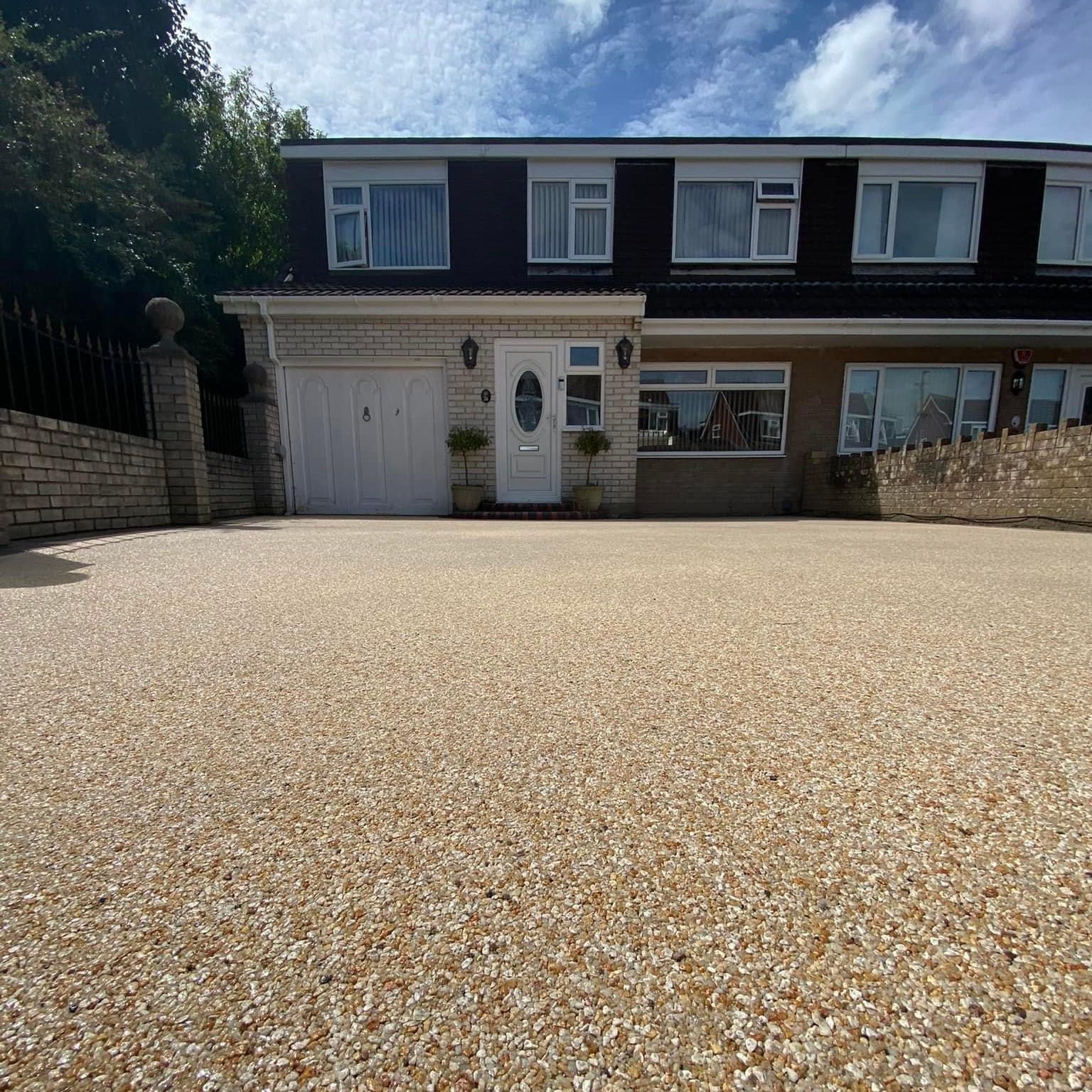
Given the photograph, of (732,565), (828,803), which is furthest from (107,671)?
(732,565)

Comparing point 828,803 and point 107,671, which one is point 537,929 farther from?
point 107,671

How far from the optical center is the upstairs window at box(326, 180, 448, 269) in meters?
8.17

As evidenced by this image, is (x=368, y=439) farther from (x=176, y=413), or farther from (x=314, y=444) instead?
(x=176, y=413)

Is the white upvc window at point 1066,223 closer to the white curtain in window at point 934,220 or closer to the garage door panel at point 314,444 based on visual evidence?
the white curtain in window at point 934,220

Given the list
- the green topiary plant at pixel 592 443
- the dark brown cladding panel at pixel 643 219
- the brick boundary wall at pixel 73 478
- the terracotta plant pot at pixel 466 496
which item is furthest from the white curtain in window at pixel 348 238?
the brick boundary wall at pixel 73 478

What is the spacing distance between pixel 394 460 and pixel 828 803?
7004 millimetres

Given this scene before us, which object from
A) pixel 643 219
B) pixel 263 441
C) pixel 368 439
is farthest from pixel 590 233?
pixel 263 441

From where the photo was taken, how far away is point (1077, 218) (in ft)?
28.4

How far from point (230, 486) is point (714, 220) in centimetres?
799

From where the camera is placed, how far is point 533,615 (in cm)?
196

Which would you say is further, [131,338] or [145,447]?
[131,338]

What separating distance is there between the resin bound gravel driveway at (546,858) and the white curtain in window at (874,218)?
29.9 ft

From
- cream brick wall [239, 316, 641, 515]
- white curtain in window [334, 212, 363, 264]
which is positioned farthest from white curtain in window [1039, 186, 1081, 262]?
white curtain in window [334, 212, 363, 264]

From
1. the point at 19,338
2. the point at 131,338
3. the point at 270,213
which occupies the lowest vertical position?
the point at 19,338
